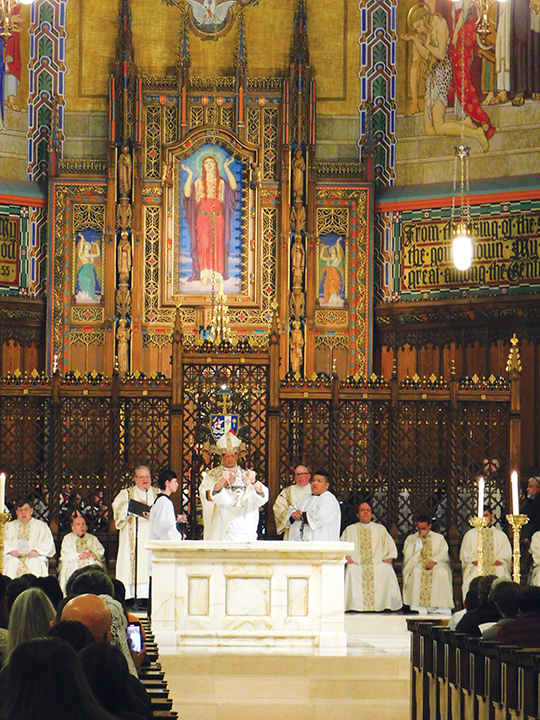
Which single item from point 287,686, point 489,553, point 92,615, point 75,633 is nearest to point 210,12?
point 489,553

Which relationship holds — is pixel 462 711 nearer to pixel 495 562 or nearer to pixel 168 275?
pixel 495 562

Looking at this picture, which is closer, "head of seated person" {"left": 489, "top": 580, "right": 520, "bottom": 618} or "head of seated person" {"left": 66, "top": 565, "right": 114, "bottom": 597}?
"head of seated person" {"left": 66, "top": 565, "right": 114, "bottom": 597}

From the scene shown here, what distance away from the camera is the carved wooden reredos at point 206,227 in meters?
21.1

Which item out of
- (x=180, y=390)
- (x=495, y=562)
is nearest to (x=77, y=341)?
(x=180, y=390)

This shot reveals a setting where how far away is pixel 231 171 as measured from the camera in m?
21.8

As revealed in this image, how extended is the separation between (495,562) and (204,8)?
38.0 ft

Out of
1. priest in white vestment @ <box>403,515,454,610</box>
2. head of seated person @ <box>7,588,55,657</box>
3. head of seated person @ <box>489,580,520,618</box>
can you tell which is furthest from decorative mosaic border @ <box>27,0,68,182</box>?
head of seated person @ <box>7,588,55,657</box>

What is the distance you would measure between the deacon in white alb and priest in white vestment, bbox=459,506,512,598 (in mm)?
2831

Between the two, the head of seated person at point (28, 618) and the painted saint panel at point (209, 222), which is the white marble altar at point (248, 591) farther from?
the painted saint panel at point (209, 222)

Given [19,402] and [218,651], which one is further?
[19,402]

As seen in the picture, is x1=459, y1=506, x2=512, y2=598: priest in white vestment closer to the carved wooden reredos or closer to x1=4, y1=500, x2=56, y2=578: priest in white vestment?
x1=4, y1=500, x2=56, y2=578: priest in white vestment

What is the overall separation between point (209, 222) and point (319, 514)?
8.09 meters

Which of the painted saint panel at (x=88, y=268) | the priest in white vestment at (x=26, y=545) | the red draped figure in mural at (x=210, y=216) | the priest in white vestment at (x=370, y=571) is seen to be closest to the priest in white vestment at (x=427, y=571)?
the priest in white vestment at (x=370, y=571)

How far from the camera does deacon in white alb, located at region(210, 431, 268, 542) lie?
13969 millimetres
